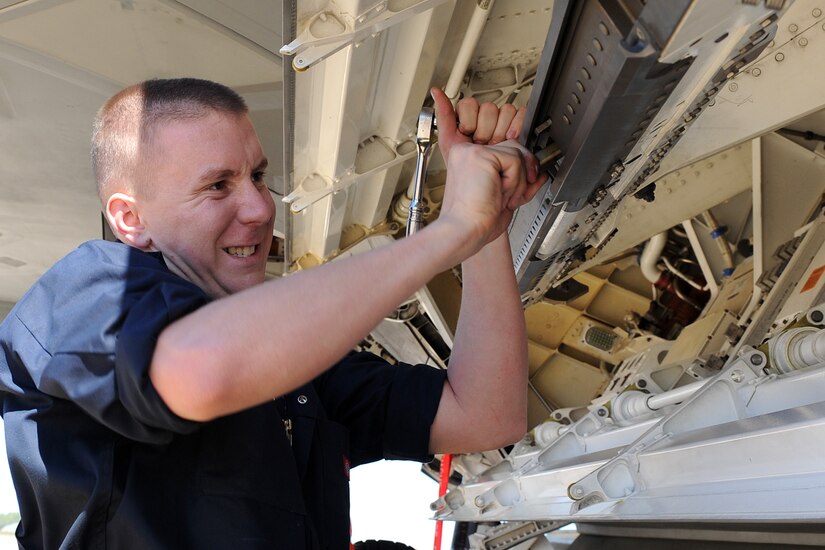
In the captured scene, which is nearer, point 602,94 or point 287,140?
point 602,94

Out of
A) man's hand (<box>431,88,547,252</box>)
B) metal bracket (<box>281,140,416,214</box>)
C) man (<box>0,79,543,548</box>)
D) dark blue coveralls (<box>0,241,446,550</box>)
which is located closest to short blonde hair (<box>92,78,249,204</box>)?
man (<box>0,79,543,548</box>)

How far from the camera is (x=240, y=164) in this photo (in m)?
1.47

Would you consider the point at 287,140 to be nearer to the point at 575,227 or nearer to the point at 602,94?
the point at 575,227

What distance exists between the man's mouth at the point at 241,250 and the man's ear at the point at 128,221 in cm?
13

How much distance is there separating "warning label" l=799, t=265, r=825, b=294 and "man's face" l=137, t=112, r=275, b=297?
2.83 meters

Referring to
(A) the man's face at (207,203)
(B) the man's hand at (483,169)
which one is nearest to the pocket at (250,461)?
(A) the man's face at (207,203)

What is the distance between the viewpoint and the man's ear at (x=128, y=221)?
1.45 m

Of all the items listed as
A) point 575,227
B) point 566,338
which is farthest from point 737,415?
point 566,338

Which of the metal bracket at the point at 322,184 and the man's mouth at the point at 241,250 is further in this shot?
the metal bracket at the point at 322,184

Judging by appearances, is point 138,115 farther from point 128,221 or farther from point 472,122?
point 472,122

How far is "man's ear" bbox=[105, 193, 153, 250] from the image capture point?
57.2 inches

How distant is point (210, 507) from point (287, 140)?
209cm

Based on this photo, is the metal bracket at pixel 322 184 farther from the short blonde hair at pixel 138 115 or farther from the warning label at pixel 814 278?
the short blonde hair at pixel 138 115

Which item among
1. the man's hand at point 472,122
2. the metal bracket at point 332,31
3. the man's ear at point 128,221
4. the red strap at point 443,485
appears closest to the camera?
the man's ear at point 128,221
